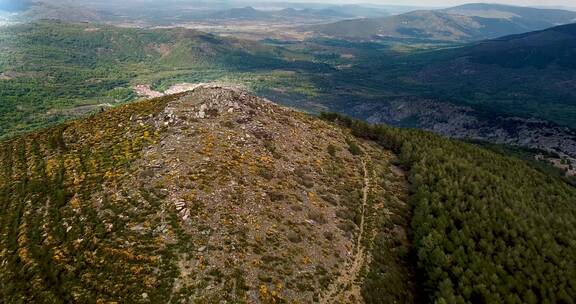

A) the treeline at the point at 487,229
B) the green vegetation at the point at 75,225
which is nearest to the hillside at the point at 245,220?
the green vegetation at the point at 75,225

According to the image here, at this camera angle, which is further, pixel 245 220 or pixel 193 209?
pixel 245 220

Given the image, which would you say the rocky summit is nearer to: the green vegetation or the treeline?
the green vegetation

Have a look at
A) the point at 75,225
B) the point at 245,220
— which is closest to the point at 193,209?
the point at 245,220

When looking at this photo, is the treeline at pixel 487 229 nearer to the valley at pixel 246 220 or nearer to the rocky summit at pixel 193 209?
the valley at pixel 246 220

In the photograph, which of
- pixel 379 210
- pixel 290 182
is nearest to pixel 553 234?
pixel 379 210

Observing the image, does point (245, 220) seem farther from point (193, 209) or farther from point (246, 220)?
point (193, 209)

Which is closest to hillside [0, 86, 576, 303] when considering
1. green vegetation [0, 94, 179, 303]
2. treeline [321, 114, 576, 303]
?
green vegetation [0, 94, 179, 303]

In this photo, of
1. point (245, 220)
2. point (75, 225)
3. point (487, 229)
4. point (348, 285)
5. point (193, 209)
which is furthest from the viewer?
point (487, 229)

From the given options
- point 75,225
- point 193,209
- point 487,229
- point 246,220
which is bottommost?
point 487,229
